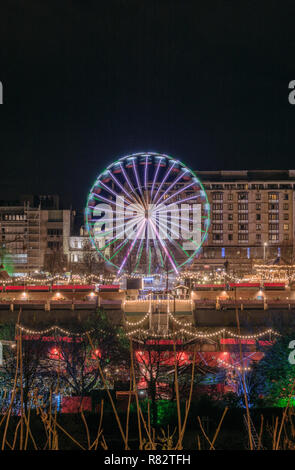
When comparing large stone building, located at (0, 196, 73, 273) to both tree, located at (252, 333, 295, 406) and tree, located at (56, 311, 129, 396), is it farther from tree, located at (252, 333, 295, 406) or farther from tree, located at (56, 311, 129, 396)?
tree, located at (252, 333, 295, 406)

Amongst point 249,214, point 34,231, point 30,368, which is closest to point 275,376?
point 30,368

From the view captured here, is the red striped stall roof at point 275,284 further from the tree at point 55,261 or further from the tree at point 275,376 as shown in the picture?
the tree at point 55,261

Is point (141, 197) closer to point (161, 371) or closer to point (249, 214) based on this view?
point (161, 371)

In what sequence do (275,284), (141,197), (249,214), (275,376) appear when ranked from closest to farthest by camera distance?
(275,376) < (275,284) < (141,197) < (249,214)

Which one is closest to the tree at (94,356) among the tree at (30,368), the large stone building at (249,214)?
the tree at (30,368)

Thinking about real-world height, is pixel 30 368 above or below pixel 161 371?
below

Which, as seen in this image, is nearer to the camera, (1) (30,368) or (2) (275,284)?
(1) (30,368)

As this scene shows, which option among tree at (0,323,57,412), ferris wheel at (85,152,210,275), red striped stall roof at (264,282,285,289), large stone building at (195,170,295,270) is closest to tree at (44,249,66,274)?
large stone building at (195,170,295,270)

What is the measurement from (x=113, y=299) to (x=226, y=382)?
11687 mm

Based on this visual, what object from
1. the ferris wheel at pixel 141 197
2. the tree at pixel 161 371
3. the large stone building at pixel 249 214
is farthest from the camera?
the large stone building at pixel 249 214

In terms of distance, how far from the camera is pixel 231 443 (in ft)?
37.9

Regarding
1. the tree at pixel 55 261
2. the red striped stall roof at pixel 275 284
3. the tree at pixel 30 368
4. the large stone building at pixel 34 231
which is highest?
the large stone building at pixel 34 231
